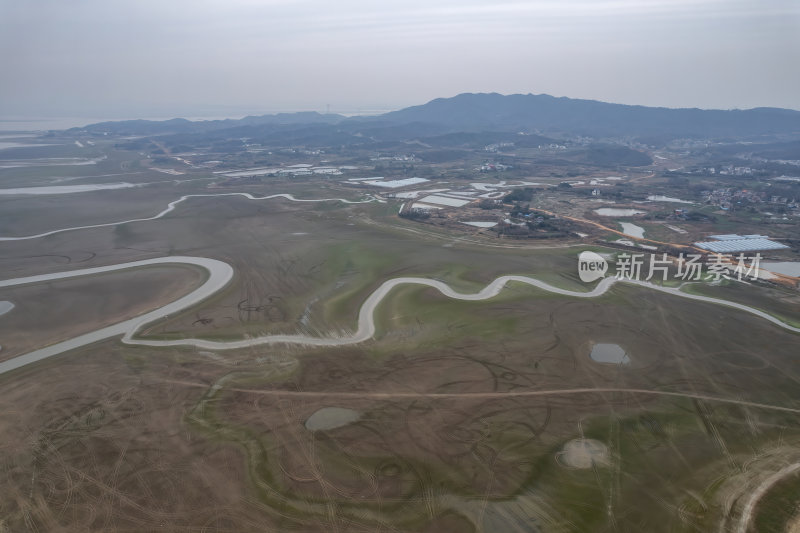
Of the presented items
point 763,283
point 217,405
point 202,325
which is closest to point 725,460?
point 217,405

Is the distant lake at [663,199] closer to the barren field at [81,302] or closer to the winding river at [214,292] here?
the winding river at [214,292]

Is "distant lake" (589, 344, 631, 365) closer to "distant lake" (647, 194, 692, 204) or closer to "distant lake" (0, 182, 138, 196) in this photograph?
"distant lake" (647, 194, 692, 204)

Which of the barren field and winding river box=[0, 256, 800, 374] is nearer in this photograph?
winding river box=[0, 256, 800, 374]

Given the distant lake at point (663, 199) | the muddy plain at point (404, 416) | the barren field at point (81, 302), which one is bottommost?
the muddy plain at point (404, 416)

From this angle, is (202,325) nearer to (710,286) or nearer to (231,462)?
(231,462)

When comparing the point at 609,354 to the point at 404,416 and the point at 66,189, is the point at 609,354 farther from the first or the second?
the point at 66,189

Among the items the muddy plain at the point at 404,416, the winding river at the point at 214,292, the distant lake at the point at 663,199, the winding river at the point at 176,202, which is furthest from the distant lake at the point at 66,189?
the distant lake at the point at 663,199

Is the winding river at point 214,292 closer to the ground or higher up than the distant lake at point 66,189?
closer to the ground

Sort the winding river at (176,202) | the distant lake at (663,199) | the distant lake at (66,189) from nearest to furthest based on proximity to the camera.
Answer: the winding river at (176,202) → the distant lake at (663,199) → the distant lake at (66,189)

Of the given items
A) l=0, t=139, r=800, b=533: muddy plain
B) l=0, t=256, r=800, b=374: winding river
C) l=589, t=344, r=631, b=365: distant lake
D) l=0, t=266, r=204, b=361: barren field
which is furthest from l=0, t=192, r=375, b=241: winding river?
l=589, t=344, r=631, b=365: distant lake
